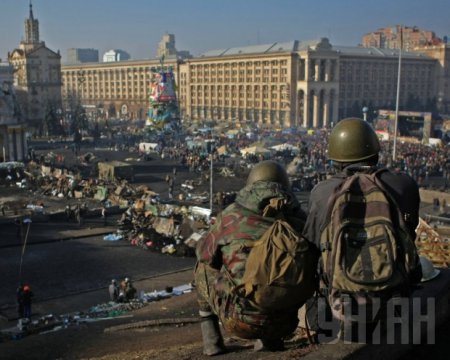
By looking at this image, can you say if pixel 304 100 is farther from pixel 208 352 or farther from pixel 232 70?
pixel 208 352

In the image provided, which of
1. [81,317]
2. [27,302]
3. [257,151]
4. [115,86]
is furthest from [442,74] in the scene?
[27,302]

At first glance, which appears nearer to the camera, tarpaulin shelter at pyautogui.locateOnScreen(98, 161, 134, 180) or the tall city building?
tarpaulin shelter at pyautogui.locateOnScreen(98, 161, 134, 180)

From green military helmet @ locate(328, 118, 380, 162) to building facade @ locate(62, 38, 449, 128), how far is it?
3013 inches

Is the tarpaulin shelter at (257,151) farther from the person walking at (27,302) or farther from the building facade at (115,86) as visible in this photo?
the building facade at (115,86)

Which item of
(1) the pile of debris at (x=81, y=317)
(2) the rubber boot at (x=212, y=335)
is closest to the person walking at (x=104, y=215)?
(1) the pile of debris at (x=81, y=317)

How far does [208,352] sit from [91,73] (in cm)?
12309

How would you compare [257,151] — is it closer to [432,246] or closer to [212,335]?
[432,246]

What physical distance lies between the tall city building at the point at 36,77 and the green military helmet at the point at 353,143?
8356cm

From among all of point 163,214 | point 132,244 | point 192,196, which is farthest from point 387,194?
point 192,196

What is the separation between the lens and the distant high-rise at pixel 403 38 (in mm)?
115625

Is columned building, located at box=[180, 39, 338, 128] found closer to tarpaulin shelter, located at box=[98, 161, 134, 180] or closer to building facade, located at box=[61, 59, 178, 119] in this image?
building facade, located at box=[61, 59, 178, 119]

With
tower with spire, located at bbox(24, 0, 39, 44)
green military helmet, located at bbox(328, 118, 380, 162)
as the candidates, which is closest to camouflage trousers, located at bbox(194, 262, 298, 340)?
green military helmet, located at bbox(328, 118, 380, 162)

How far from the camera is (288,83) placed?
80.5 m

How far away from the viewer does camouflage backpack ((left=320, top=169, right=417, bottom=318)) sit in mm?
2822
